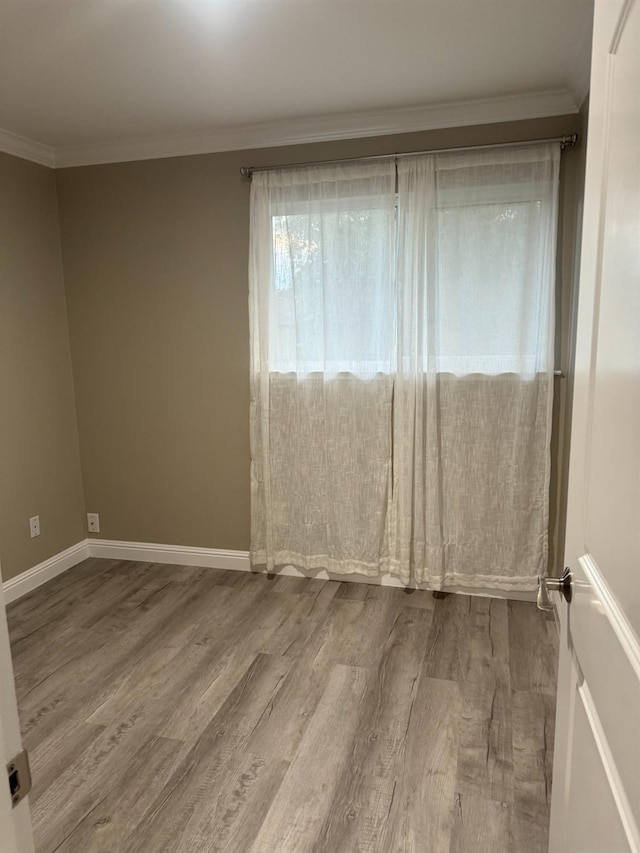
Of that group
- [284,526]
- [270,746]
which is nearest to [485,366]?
[284,526]

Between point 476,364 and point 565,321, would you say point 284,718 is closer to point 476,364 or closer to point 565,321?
point 476,364

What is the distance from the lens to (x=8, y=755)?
0.77 m

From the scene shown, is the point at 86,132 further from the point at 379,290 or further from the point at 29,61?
the point at 379,290

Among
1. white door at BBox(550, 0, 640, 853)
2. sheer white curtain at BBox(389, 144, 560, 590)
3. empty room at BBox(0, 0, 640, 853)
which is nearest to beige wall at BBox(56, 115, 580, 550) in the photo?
empty room at BBox(0, 0, 640, 853)

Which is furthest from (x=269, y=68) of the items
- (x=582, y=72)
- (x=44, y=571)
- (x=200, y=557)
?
(x=44, y=571)

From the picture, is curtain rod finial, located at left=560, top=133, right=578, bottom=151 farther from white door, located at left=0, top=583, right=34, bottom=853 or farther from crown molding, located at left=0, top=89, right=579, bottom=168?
white door, located at left=0, top=583, right=34, bottom=853

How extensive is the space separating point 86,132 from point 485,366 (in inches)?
95.9

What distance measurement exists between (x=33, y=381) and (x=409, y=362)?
6.98 feet

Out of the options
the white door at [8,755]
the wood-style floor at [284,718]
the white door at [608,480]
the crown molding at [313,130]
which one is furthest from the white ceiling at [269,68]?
the wood-style floor at [284,718]

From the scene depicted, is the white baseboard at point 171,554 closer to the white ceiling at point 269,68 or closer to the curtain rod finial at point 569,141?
the white ceiling at point 269,68

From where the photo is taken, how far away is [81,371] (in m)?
3.67

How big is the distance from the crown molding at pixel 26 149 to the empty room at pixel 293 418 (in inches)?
0.5

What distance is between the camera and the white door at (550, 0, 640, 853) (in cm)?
73

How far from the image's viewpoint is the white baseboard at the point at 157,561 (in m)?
3.24
